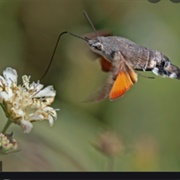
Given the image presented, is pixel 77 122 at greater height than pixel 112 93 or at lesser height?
lesser

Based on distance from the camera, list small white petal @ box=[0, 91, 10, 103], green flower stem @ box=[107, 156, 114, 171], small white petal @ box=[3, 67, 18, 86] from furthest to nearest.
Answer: green flower stem @ box=[107, 156, 114, 171]
small white petal @ box=[3, 67, 18, 86]
small white petal @ box=[0, 91, 10, 103]

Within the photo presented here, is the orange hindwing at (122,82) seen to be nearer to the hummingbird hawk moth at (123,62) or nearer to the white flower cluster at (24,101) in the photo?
the hummingbird hawk moth at (123,62)

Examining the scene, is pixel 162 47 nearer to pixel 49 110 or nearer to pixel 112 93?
pixel 112 93

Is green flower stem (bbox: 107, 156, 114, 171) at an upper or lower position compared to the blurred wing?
lower

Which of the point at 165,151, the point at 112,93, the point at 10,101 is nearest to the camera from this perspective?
the point at 10,101

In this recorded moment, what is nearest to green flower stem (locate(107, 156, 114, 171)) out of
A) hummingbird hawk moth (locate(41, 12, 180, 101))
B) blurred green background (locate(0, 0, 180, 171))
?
blurred green background (locate(0, 0, 180, 171))

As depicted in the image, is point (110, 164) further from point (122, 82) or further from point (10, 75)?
point (10, 75)

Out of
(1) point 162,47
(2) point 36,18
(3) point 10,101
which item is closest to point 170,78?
(1) point 162,47

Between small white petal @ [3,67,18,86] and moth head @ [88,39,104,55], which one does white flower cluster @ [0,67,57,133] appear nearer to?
small white petal @ [3,67,18,86]
